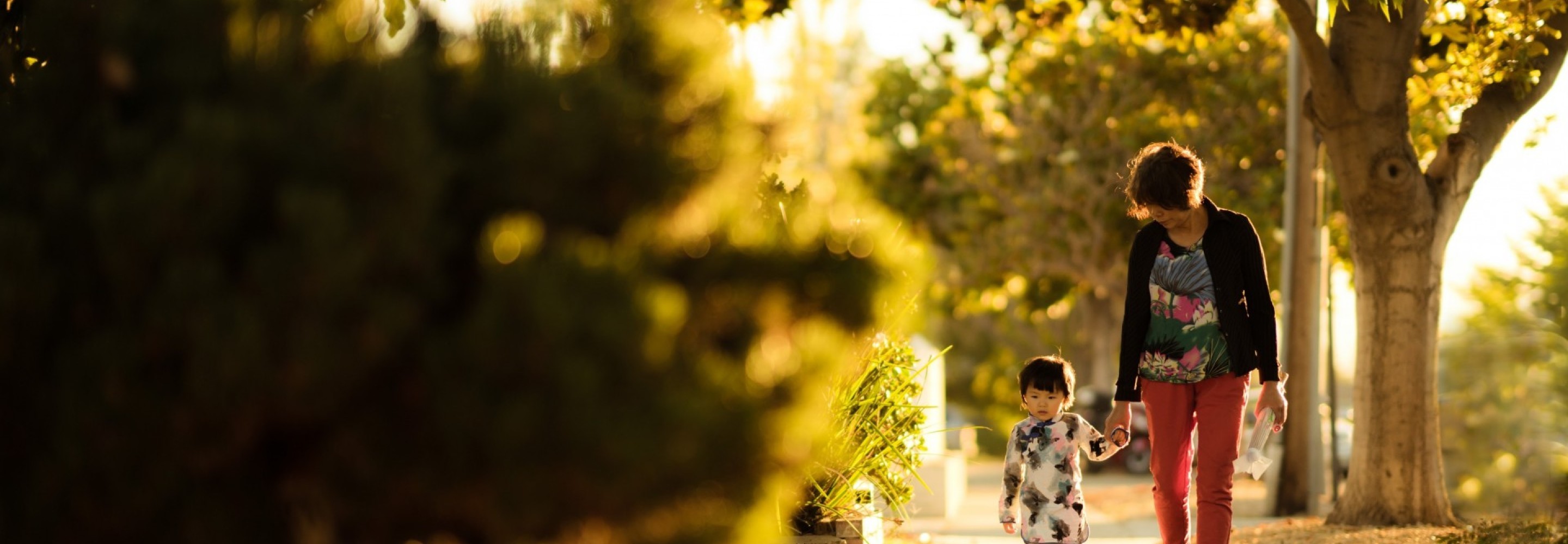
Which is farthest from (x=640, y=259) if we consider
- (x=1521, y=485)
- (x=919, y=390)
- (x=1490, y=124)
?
(x=1521, y=485)

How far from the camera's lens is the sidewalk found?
1030 cm

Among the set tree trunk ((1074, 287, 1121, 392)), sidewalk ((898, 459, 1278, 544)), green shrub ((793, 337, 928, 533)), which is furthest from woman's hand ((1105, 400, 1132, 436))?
tree trunk ((1074, 287, 1121, 392))

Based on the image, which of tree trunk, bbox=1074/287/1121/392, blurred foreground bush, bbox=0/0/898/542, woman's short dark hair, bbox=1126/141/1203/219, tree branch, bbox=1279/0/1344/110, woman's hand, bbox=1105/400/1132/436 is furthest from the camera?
tree trunk, bbox=1074/287/1121/392

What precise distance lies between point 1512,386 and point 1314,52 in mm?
13648

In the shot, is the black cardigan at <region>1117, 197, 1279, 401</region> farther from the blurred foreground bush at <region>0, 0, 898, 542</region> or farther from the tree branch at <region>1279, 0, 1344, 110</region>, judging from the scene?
the tree branch at <region>1279, 0, 1344, 110</region>

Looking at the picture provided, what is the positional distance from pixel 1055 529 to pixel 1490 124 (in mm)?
4604

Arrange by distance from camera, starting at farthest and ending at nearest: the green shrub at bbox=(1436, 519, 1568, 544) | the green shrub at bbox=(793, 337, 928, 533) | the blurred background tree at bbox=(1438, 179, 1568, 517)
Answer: the blurred background tree at bbox=(1438, 179, 1568, 517) < the green shrub at bbox=(1436, 519, 1568, 544) < the green shrub at bbox=(793, 337, 928, 533)

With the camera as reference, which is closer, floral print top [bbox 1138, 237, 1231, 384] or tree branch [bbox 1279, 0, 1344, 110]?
floral print top [bbox 1138, 237, 1231, 384]

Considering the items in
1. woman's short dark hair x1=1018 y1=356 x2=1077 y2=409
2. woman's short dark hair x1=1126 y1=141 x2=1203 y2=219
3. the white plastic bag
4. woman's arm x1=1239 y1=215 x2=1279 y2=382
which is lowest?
the white plastic bag

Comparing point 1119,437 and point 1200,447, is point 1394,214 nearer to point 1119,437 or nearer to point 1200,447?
point 1200,447

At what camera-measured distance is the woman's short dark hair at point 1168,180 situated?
5.42m

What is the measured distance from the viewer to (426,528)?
2.62 meters

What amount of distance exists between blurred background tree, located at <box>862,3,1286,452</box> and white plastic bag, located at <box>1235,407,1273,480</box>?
14570 millimetres

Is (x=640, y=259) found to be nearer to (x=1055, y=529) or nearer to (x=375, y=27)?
(x=375, y=27)
